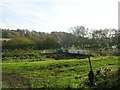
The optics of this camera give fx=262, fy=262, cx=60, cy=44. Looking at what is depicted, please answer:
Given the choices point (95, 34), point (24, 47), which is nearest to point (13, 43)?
point (24, 47)

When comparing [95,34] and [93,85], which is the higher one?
[95,34]

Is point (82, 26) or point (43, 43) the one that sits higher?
point (82, 26)

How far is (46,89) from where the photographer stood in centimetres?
1070

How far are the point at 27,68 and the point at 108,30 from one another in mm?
43663

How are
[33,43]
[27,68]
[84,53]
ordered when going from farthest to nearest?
[33,43]
[84,53]
[27,68]

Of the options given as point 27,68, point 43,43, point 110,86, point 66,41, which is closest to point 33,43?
point 43,43

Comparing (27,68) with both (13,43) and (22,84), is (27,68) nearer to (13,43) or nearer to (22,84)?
(22,84)

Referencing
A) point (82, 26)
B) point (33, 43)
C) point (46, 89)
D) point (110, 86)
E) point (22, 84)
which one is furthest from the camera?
point (82, 26)

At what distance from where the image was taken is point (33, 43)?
45375 mm

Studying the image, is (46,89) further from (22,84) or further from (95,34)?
(95,34)

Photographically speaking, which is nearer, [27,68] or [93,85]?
[93,85]

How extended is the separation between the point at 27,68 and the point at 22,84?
6535 mm

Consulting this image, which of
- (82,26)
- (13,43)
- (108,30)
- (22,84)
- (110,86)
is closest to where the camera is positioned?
(110,86)

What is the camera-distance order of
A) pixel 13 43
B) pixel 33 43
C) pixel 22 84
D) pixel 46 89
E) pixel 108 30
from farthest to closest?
pixel 108 30
pixel 33 43
pixel 13 43
pixel 22 84
pixel 46 89
